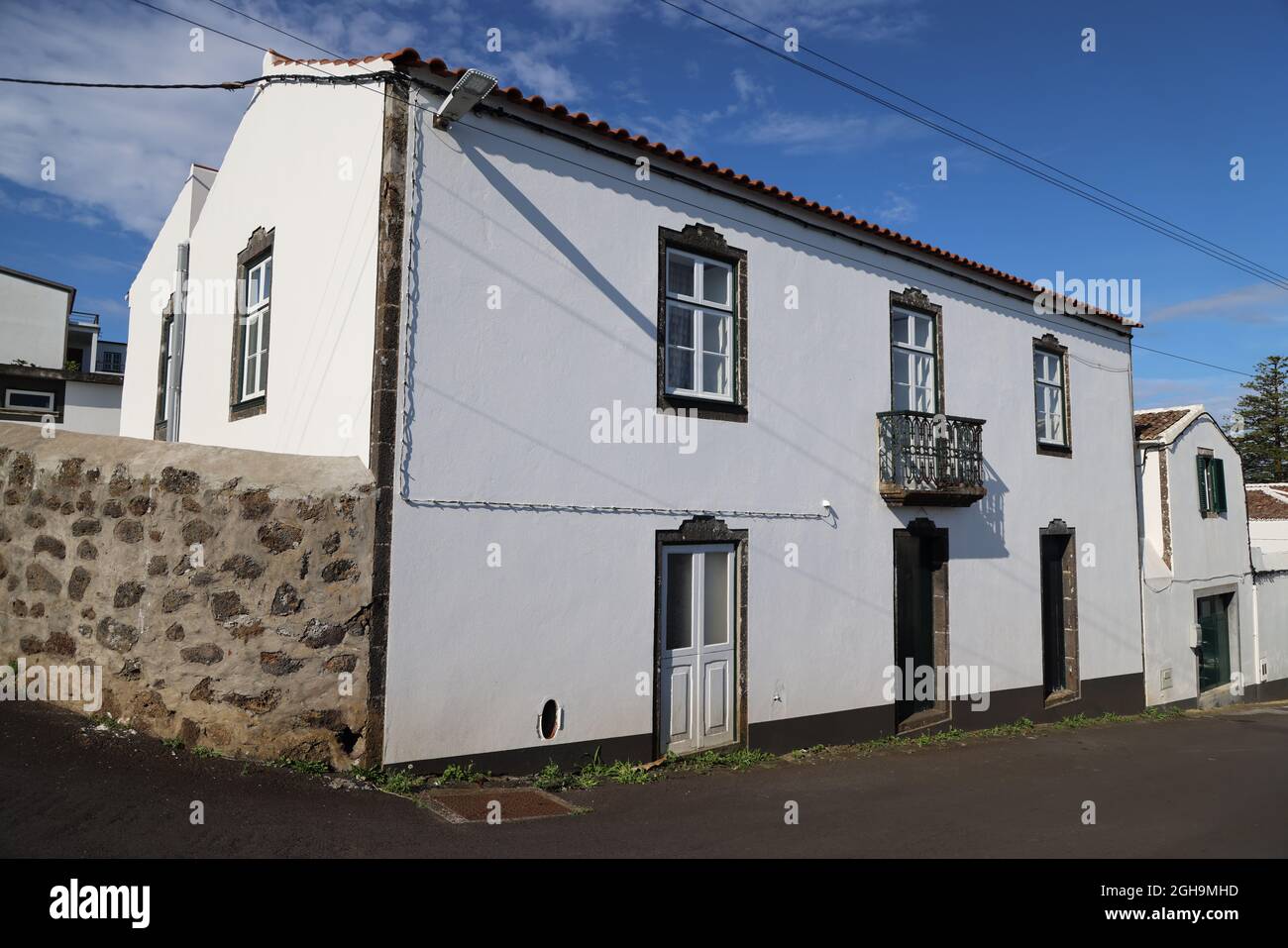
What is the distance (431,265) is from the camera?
7.12 m

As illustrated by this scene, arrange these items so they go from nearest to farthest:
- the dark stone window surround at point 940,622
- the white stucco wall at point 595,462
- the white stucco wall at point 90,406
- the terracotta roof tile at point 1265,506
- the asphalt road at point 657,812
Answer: the asphalt road at point 657,812, the white stucco wall at point 595,462, the dark stone window surround at point 940,622, the white stucco wall at point 90,406, the terracotta roof tile at point 1265,506

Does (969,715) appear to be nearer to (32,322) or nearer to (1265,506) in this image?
(1265,506)

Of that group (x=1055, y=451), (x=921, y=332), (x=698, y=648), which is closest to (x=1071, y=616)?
(x=1055, y=451)

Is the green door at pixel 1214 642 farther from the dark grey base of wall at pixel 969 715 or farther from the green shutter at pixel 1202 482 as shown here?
the dark grey base of wall at pixel 969 715

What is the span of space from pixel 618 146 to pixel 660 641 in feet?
15.7

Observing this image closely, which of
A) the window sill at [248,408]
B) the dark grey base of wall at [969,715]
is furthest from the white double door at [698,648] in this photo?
the window sill at [248,408]

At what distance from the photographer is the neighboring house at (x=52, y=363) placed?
1803 centimetres

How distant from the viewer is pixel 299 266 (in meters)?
8.30

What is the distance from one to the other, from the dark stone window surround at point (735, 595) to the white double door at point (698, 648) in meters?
0.05

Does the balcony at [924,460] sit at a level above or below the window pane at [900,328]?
below

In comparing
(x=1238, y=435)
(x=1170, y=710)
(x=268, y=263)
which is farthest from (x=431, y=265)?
(x=1238, y=435)

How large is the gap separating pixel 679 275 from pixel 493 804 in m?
5.37

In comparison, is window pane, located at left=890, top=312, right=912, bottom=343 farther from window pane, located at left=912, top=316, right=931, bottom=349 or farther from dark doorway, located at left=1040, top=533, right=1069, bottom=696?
dark doorway, located at left=1040, top=533, right=1069, bottom=696
